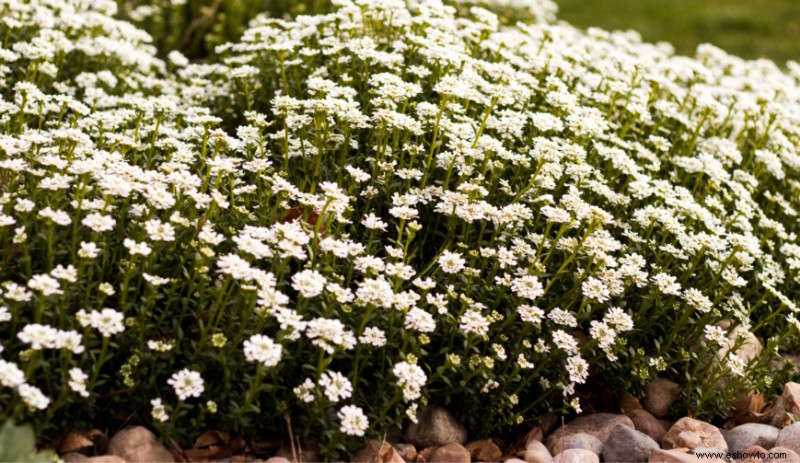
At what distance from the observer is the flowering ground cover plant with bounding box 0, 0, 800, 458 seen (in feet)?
10.3

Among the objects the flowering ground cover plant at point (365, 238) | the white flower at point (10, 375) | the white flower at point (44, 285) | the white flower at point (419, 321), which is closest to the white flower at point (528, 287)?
the flowering ground cover plant at point (365, 238)

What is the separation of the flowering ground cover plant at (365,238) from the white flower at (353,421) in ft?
0.05

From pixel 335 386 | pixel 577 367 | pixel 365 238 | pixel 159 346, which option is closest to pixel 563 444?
pixel 577 367

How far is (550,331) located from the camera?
12.0ft

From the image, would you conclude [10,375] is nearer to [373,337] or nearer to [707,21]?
[373,337]

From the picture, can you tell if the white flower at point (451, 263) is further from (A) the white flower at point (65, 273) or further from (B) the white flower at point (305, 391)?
(A) the white flower at point (65, 273)

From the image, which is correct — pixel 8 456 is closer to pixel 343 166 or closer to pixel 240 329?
pixel 240 329

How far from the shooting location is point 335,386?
10.0 ft

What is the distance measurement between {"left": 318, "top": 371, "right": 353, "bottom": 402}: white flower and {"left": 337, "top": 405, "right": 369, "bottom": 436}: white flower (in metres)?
0.06

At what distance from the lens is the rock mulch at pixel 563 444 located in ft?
10.2

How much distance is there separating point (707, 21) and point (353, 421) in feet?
32.9

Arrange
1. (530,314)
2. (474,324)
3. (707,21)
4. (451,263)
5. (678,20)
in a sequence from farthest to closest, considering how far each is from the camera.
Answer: (678,20) < (707,21) < (451,263) < (530,314) < (474,324)

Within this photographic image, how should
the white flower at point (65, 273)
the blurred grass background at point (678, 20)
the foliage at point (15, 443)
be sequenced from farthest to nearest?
the blurred grass background at point (678, 20)
the white flower at point (65, 273)
the foliage at point (15, 443)

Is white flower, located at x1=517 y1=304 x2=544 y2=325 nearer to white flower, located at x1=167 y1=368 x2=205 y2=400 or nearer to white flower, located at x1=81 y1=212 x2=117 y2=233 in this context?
white flower, located at x1=167 y1=368 x2=205 y2=400
